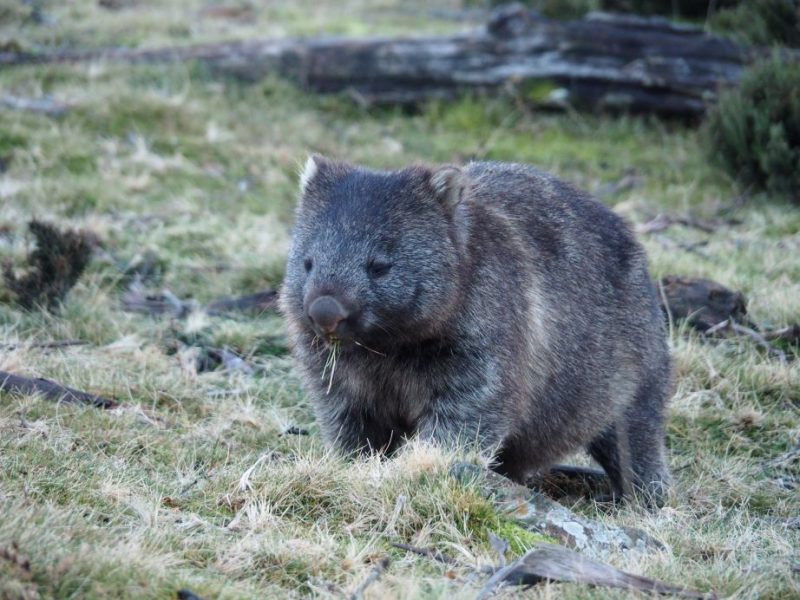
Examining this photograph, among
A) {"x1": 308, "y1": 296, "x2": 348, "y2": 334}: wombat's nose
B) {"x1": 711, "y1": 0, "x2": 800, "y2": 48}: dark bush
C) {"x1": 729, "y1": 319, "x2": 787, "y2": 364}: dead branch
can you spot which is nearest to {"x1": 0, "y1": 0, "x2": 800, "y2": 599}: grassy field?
{"x1": 729, "y1": 319, "x2": 787, "y2": 364}: dead branch

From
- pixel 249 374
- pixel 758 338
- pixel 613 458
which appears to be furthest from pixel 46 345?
pixel 758 338

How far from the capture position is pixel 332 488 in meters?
4.28

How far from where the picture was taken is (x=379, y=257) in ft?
15.5

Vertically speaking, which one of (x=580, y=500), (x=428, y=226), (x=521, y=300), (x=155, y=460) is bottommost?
(x=580, y=500)

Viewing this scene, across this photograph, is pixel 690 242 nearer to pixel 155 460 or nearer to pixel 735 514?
pixel 735 514

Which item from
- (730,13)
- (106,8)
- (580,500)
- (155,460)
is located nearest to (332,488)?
(155,460)

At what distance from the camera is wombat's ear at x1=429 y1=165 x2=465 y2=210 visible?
195 inches

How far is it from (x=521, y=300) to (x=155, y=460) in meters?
1.80

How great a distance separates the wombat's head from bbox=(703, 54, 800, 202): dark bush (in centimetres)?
585

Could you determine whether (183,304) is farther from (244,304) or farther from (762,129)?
(762,129)

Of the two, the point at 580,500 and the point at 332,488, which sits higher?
the point at 332,488

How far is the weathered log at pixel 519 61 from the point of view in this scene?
38.1 feet

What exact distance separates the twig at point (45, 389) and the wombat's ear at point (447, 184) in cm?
201

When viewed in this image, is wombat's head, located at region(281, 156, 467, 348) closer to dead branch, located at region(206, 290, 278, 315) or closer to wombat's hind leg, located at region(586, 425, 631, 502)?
wombat's hind leg, located at region(586, 425, 631, 502)
